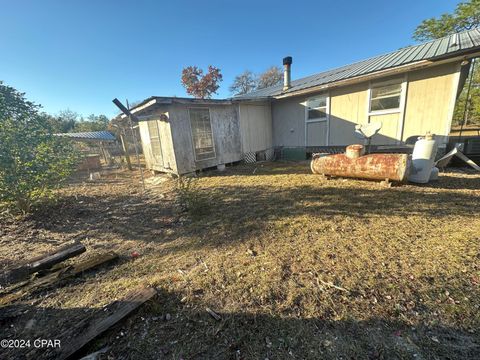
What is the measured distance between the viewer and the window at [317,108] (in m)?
8.19

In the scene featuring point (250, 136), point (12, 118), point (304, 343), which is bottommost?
point (304, 343)

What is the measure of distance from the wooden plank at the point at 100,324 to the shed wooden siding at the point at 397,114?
8.20 m

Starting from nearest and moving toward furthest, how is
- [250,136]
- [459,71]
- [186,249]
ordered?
[186,249], [459,71], [250,136]

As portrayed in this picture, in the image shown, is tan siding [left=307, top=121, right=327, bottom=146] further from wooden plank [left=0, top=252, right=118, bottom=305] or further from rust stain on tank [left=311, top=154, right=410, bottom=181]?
wooden plank [left=0, top=252, right=118, bottom=305]

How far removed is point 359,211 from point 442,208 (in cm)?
143

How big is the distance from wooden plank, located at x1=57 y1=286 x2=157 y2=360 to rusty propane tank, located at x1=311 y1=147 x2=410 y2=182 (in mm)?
5036

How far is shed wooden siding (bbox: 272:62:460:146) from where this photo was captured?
5.65 metres

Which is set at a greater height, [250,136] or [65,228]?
[250,136]

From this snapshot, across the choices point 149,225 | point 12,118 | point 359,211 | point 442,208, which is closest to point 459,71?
point 442,208

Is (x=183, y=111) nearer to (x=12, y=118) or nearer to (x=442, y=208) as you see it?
(x=12, y=118)

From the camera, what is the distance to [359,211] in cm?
365

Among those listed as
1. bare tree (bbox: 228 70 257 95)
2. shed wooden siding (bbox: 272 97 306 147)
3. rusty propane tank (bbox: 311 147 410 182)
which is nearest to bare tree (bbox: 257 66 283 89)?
bare tree (bbox: 228 70 257 95)

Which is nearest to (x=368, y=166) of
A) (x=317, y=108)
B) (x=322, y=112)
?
(x=322, y=112)

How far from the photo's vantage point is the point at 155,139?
771cm
